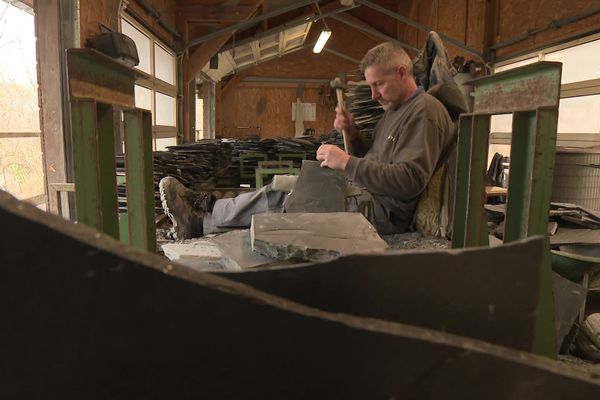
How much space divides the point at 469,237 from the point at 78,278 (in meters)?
1.53

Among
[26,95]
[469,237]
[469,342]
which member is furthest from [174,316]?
[26,95]

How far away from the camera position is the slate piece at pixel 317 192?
2590 millimetres

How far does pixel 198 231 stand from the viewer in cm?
284

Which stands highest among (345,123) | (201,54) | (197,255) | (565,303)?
(201,54)

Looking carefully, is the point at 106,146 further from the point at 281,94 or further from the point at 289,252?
the point at 281,94

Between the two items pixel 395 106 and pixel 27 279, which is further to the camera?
pixel 395 106

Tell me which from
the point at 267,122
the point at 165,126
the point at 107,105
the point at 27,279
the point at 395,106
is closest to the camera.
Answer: the point at 27,279

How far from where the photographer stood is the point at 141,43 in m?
4.95

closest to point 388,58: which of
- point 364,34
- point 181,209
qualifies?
point 181,209

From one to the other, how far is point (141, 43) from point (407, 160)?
12.3 feet

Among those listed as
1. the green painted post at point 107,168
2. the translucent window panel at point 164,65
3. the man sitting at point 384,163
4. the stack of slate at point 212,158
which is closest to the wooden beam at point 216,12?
the translucent window panel at point 164,65

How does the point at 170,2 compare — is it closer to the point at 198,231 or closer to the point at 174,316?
A: the point at 198,231

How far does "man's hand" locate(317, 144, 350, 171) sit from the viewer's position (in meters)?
2.35

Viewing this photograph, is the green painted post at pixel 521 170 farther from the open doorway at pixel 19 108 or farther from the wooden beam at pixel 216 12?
the wooden beam at pixel 216 12
